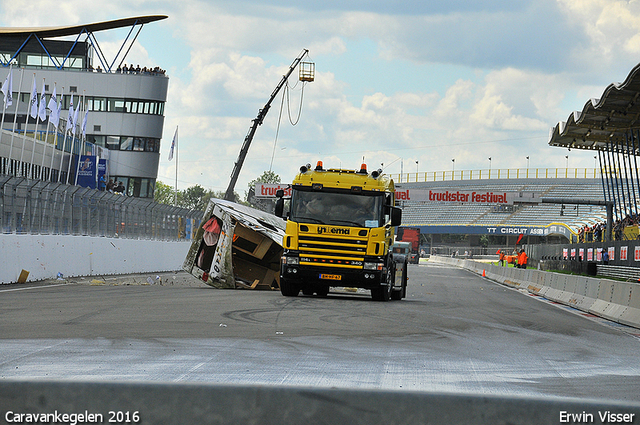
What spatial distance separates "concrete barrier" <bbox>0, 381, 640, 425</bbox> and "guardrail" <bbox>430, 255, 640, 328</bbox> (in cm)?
1326

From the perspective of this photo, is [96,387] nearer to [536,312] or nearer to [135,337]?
[135,337]

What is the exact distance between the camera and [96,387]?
325 cm

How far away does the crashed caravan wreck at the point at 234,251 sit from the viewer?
2283 cm

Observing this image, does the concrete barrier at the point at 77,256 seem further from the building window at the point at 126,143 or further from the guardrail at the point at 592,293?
the building window at the point at 126,143

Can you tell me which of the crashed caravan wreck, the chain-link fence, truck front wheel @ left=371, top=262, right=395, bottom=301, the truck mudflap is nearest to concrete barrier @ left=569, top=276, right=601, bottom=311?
the truck mudflap

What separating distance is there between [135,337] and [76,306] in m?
5.02

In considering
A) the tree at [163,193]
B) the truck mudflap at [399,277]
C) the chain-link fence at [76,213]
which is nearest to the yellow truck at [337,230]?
the truck mudflap at [399,277]

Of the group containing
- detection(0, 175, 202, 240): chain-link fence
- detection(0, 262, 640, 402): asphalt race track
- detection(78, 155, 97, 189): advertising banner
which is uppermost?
detection(78, 155, 97, 189): advertising banner

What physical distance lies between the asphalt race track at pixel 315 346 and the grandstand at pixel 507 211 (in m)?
85.2

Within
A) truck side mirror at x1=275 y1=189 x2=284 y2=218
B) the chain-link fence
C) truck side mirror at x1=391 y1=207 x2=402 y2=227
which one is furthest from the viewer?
the chain-link fence

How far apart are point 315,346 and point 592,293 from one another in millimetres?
12466

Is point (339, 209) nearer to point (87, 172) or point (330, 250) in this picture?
point (330, 250)

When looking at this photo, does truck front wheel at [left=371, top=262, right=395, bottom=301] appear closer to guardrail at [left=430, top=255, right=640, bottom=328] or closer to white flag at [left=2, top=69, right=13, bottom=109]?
guardrail at [left=430, top=255, right=640, bottom=328]

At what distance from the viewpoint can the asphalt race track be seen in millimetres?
7168
